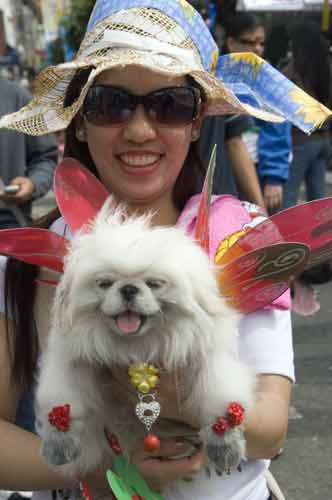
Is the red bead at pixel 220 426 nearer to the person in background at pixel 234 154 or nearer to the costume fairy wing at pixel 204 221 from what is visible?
the costume fairy wing at pixel 204 221

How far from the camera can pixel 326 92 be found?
4875 millimetres

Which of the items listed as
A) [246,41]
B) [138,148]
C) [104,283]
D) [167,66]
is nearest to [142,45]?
[167,66]

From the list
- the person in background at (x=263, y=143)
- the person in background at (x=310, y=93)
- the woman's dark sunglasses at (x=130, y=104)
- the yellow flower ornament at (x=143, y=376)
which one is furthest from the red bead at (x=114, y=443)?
the person in background at (x=310, y=93)

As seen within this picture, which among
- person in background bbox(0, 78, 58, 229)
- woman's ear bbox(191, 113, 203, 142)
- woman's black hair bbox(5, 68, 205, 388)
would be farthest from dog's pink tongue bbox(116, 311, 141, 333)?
person in background bbox(0, 78, 58, 229)

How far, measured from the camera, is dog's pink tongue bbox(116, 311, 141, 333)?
116 centimetres

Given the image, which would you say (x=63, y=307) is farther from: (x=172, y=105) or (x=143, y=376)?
(x=172, y=105)

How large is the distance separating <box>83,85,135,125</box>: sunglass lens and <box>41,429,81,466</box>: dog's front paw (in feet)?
2.22

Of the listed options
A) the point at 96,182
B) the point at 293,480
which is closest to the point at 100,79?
the point at 96,182

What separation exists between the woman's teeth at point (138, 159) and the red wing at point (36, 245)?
0.29m

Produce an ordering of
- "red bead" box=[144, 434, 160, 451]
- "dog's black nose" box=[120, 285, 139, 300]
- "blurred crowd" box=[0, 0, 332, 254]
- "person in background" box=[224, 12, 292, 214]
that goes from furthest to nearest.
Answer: "person in background" box=[224, 12, 292, 214]
"blurred crowd" box=[0, 0, 332, 254]
"red bead" box=[144, 434, 160, 451]
"dog's black nose" box=[120, 285, 139, 300]

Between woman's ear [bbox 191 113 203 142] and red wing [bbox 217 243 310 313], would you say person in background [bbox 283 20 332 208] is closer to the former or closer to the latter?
woman's ear [bbox 191 113 203 142]

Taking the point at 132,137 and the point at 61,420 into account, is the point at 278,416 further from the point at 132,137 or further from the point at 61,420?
the point at 132,137

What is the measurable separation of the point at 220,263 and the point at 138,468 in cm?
41

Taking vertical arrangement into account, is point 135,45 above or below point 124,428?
above
